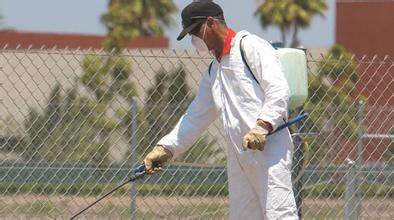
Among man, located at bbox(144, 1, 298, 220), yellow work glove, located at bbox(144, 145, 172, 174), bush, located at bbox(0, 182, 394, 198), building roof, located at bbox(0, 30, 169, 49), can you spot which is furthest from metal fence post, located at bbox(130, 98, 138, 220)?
building roof, located at bbox(0, 30, 169, 49)

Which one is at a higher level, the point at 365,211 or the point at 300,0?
the point at 365,211

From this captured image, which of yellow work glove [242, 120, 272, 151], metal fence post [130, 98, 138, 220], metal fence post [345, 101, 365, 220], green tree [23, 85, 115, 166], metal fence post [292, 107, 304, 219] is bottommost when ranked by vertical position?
metal fence post [345, 101, 365, 220]

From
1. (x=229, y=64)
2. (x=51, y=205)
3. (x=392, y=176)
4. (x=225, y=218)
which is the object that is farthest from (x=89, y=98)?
(x=392, y=176)

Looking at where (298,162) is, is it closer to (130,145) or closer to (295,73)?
(295,73)

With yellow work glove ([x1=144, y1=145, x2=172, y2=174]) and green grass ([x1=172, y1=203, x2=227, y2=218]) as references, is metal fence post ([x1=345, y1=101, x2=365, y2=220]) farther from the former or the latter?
yellow work glove ([x1=144, y1=145, x2=172, y2=174])

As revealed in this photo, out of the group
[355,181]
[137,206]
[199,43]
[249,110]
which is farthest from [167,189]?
[249,110]

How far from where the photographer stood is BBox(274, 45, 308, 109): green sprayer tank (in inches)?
262

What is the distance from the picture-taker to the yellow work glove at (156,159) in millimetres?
6152

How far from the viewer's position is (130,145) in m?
7.59

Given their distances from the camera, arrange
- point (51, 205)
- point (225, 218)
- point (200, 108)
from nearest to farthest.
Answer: point (200, 108)
point (51, 205)
point (225, 218)

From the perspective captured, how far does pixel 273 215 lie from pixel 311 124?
A: 232 centimetres

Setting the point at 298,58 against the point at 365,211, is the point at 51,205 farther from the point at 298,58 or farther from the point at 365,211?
the point at 365,211

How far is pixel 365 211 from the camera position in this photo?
845cm

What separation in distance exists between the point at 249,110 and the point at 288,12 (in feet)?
115
